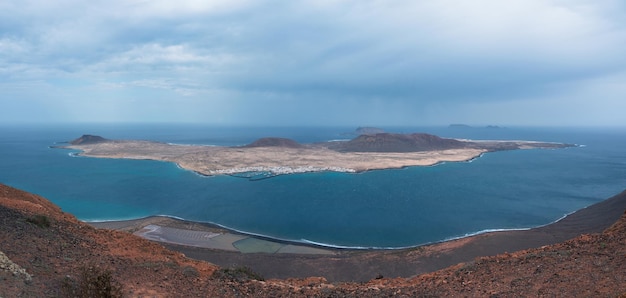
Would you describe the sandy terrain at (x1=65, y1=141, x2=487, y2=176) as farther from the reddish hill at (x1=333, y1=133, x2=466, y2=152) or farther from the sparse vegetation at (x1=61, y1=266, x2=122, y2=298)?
the sparse vegetation at (x1=61, y1=266, x2=122, y2=298)

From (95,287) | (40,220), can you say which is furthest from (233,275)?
(40,220)

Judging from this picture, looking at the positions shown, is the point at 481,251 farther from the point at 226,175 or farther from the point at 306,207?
the point at 226,175

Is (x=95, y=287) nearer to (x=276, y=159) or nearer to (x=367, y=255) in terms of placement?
(x=367, y=255)

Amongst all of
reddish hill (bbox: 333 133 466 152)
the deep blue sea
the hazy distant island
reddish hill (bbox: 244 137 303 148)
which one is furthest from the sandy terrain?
reddish hill (bbox: 333 133 466 152)

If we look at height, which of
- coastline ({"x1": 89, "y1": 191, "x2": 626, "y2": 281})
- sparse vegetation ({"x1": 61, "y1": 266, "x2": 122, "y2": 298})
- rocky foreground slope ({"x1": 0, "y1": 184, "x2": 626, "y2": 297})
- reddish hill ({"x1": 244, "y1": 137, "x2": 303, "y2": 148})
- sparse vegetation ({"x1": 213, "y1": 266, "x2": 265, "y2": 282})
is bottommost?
coastline ({"x1": 89, "y1": 191, "x2": 626, "y2": 281})

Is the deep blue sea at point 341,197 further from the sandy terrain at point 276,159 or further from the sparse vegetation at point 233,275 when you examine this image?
the sparse vegetation at point 233,275

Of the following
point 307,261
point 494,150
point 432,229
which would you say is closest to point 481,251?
point 432,229
